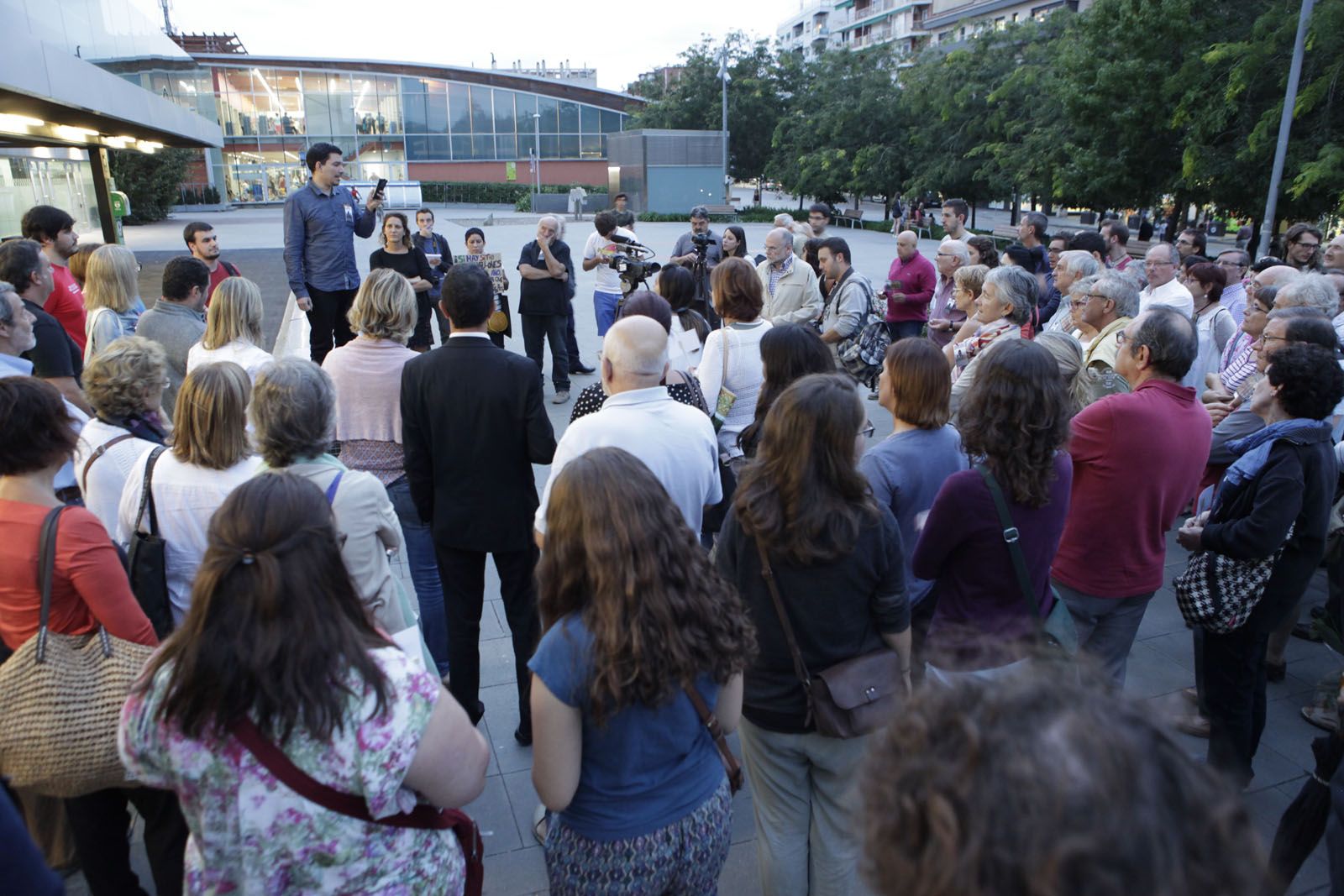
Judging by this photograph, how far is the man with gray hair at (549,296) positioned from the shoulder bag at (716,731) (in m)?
6.58

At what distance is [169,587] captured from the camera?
270 cm

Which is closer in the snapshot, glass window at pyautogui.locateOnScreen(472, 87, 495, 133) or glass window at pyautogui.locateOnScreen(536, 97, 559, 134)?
glass window at pyautogui.locateOnScreen(472, 87, 495, 133)

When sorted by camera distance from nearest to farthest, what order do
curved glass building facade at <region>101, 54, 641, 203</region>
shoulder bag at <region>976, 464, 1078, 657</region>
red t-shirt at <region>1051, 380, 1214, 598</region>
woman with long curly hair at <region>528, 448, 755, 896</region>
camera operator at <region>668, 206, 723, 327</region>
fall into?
woman with long curly hair at <region>528, 448, 755, 896</region> → shoulder bag at <region>976, 464, 1078, 657</region> → red t-shirt at <region>1051, 380, 1214, 598</region> → camera operator at <region>668, 206, 723, 327</region> → curved glass building facade at <region>101, 54, 641, 203</region>

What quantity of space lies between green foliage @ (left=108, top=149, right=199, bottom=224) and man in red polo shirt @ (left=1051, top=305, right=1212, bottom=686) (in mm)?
36953

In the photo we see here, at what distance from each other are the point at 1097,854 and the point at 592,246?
8716 millimetres

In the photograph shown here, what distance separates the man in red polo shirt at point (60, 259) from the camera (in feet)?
18.1

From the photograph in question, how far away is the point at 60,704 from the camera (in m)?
2.09

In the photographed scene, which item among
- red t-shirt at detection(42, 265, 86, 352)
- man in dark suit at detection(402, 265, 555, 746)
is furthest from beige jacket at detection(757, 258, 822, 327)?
red t-shirt at detection(42, 265, 86, 352)

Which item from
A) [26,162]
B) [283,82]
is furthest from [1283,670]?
[283,82]

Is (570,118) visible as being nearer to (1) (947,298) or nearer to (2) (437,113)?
(2) (437,113)

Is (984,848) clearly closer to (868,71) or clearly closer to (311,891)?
(311,891)

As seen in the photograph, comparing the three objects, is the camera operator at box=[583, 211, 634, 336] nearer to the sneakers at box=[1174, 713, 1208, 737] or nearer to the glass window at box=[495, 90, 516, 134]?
the sneakers at box=[1174, 713, 1208, 737]

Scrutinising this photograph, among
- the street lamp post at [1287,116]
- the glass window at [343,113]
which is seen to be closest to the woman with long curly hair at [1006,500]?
the street lamp post at [1287,116]

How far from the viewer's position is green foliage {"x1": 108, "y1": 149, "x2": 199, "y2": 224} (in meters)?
32.4
